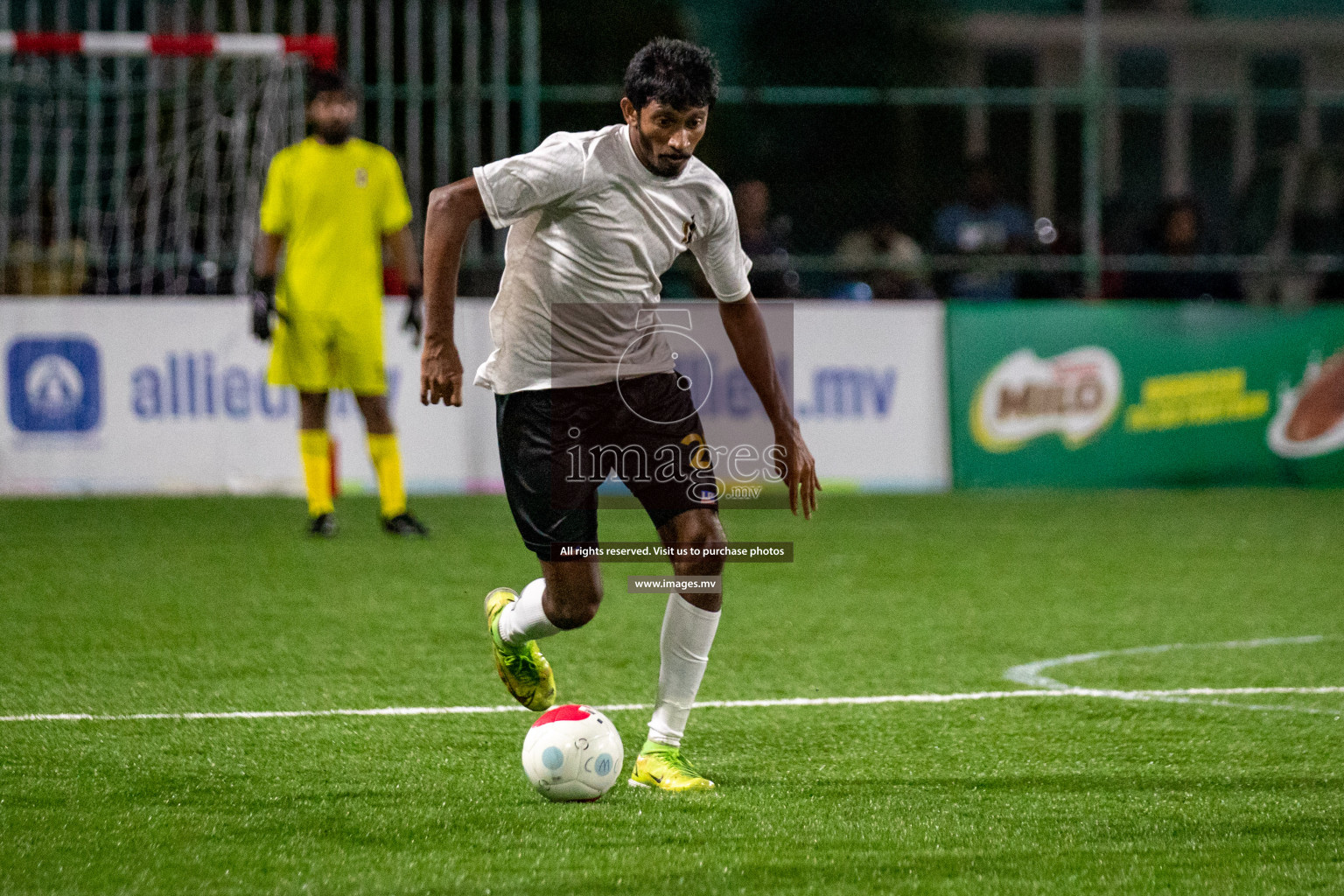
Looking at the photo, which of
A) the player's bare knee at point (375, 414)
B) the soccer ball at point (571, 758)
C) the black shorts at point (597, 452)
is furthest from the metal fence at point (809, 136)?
the soccer ball at point (571, 758)

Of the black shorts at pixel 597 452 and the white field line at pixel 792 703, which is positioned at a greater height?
the black shorts at pixel 597 452

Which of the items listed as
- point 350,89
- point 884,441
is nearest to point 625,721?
point 350,89

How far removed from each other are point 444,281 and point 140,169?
9.00m

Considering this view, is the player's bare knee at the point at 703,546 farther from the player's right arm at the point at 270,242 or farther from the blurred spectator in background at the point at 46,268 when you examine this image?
the blurred spectator in background at the point at 46,268

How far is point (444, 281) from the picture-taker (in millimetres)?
4355

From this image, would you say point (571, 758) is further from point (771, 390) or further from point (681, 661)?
point (771, 390)

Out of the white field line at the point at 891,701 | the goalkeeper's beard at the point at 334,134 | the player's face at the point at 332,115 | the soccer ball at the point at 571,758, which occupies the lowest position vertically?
the white field line at the point at 891,701

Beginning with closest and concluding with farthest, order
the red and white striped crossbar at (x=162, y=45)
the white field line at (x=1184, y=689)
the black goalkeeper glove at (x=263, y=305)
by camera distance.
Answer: the white field line at (x=1184, y=689), the black goalkeeper glove at (x=263, y=305), the red and white striped crossbar at (x=162, y=45)

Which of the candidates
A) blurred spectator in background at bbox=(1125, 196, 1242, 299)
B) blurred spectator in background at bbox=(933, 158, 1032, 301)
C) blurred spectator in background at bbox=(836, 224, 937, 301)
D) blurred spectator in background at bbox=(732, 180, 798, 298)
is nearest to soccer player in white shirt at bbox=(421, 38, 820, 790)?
blurred spectator in background at bbox=(732, 180, 798, 298)

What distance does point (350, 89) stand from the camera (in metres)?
9.65

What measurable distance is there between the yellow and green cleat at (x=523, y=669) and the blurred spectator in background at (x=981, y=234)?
8.75 metres

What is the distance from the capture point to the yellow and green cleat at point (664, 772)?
4.39 meters

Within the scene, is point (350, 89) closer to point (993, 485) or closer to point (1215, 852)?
point (993, 485)

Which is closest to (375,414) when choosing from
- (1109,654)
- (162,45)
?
(162,45)
